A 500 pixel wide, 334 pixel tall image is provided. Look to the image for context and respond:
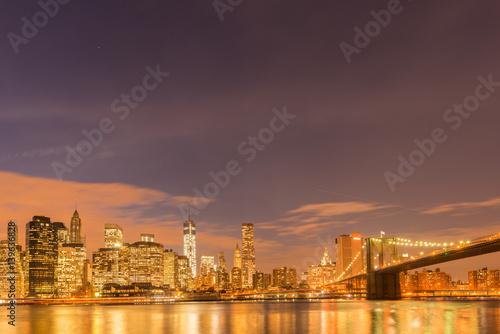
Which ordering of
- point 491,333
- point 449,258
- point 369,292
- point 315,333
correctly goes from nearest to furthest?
1. point 491,333
2. point 315,333
3. point 449,258
4. point 369,292

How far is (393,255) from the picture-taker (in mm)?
145875

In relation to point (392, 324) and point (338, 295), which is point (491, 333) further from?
Result: point (338, 295)

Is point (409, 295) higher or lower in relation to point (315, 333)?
lower

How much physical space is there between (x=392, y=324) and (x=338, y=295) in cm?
14752

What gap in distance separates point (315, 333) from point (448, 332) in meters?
10.9

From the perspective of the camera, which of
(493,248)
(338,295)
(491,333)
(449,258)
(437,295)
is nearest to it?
(491,333)

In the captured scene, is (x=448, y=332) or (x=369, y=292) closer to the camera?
(x=448, y=332)

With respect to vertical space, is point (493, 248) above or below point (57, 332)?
above

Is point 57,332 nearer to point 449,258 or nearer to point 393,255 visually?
point 449,258

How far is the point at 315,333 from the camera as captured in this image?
47.2 m

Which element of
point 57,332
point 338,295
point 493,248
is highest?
point 493,248

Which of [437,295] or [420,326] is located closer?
[420,326]

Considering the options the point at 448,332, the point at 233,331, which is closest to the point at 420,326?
the point at 448,332

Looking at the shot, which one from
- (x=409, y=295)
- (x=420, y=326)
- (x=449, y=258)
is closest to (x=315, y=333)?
(x=420, y=326)
